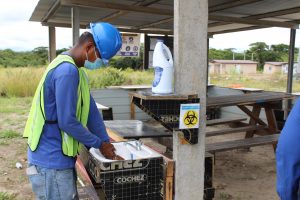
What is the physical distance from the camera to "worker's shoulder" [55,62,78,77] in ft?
6.84

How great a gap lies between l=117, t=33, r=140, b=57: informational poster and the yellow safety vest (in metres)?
6.60

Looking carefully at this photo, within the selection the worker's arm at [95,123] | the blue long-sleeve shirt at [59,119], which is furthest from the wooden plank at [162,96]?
the blue long-sleeve shirt at [59,119]

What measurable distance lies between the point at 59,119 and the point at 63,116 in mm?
39

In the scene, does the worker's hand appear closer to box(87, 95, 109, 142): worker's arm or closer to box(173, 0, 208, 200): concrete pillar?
box(87, 95, 109, 142): worker's arm

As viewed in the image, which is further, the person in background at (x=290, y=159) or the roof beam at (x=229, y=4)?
the roof beam at (x=229, y=4)

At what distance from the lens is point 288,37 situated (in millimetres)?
7641

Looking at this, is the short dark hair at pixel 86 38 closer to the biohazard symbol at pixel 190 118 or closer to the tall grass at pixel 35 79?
the biohazard symbol at pixel 190 118

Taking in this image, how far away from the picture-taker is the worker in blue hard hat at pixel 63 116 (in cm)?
210

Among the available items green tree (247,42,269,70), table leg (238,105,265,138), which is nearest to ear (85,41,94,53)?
table leg (238,105,265,138)

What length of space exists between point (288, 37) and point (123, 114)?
417 centimetres

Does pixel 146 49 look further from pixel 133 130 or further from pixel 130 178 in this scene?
pixel 130 178

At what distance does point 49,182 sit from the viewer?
2.21 m

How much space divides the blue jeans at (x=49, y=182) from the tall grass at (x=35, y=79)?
9063 millimetres

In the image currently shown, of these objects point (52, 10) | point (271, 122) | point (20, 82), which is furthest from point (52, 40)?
point (20, 82)
